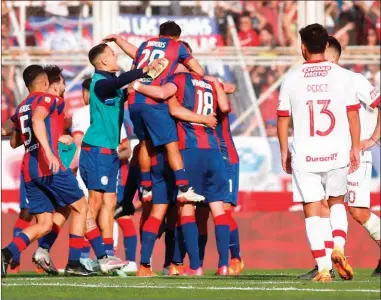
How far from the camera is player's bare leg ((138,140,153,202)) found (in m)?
13.4

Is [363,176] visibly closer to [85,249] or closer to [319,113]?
[319,113]

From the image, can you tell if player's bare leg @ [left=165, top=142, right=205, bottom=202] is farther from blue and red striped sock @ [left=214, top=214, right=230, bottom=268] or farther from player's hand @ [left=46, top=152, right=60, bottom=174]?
player's hand @ [left=46, top=152, right=60, bottom=174]

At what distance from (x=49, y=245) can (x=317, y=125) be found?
4.19 metres

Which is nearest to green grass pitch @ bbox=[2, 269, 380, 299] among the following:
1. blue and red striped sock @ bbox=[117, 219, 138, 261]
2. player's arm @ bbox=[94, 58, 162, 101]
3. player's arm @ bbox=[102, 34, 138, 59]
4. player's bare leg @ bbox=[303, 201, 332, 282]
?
player's bare leg @ bbox=[303, 201, 332, 282]

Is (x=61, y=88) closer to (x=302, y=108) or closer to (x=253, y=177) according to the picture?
(x=302, y=108)

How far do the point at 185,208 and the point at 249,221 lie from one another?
17.8ft

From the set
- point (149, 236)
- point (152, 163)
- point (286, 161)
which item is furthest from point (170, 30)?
point (286, 161)

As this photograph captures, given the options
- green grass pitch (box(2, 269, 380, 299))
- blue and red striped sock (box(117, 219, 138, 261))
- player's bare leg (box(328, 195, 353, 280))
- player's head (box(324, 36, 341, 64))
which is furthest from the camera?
blue and red striped sock (box(117, 219, 138, 261))

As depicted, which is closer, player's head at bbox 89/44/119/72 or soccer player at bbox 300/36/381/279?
soccer player at bbox 300/36/381/279

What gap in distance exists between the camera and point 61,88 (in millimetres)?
13961

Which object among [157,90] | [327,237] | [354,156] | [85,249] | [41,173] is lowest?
[85,249]

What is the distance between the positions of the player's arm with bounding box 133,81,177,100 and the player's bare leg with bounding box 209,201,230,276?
1.13 metres

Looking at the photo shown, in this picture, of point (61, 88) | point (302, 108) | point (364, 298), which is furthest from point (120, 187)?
point (364, 298)

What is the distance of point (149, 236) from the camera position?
13008mm
